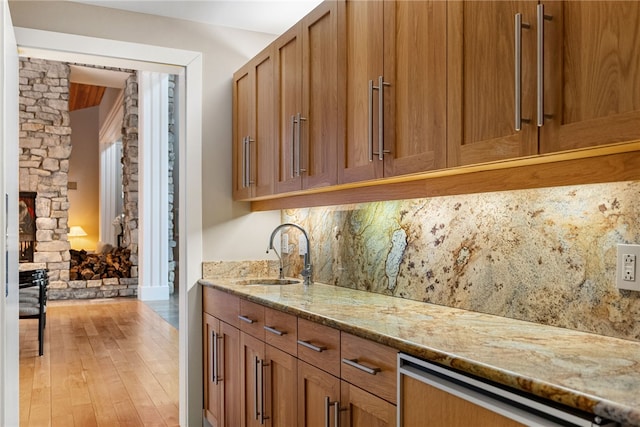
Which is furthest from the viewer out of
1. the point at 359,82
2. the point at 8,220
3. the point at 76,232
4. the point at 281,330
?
the point at 76,232

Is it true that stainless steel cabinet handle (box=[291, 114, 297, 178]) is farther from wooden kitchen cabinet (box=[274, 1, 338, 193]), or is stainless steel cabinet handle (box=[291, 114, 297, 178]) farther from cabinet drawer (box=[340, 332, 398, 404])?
cabinet drawer (box=[340, 332, 398, 404])

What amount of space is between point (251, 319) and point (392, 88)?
4.11 feet

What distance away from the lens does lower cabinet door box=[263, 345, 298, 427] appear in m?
2.09

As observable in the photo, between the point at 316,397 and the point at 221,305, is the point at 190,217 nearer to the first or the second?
the point at 221,305

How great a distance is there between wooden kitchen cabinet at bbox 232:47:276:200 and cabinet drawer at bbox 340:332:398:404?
1.31 metres

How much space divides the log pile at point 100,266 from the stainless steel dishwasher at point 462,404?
8.52 metres

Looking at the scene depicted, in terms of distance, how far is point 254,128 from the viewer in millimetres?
3051

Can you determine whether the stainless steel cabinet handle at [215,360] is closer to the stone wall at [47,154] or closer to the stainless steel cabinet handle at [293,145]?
the stainless steel cabinet handle at [293,145]

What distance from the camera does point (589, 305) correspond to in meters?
1.55

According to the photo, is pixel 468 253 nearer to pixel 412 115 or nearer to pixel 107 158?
pixel 412 115

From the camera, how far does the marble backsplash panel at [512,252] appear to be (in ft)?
4.92

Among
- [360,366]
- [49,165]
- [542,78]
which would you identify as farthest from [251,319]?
[49,165]

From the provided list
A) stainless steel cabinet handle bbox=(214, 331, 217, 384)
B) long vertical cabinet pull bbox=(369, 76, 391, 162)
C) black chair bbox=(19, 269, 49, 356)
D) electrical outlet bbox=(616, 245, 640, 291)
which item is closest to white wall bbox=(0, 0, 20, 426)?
stainless steel cabinet handle bbox=(214, 331, 217, 384)

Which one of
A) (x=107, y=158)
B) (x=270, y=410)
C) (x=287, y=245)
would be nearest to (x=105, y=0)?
(x=287, y=245)
